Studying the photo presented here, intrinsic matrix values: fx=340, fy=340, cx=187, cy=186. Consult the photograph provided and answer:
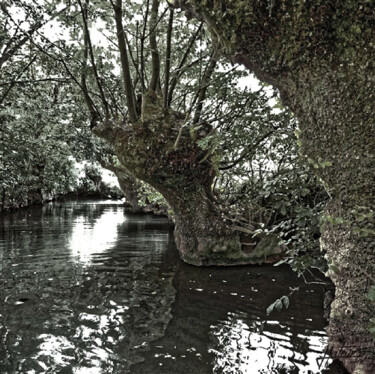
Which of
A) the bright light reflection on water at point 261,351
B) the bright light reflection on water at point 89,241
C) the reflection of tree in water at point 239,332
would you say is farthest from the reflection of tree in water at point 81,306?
the bright light reflection on water at point 261,351

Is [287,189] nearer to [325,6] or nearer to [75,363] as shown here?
[325,6]

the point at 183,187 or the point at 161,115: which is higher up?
the point at 161,115

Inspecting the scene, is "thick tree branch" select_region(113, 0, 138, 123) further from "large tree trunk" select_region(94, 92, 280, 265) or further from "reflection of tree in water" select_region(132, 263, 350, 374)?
"reflection of tree in water" select_region(132, 263, 350, 374)

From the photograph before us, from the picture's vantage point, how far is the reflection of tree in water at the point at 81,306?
12.9 feet

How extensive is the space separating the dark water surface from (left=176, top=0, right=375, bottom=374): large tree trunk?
1.05m

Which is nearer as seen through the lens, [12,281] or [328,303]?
[328,303]

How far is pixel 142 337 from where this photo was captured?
4.45 metres

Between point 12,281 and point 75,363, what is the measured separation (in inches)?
154

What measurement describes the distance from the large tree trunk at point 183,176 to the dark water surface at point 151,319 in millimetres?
554

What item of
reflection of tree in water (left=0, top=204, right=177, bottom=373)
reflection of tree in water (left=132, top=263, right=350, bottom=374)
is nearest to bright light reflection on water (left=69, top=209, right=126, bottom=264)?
reflection of tree in water (left=0, top=204, right=177, bottom=373)

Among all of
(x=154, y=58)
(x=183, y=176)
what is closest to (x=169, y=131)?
(x=183, y=176)

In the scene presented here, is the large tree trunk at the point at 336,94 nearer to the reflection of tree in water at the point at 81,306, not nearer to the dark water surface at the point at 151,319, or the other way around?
the dark water surface at the point at 151,319

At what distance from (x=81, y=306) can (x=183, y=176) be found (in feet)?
→ 12.7

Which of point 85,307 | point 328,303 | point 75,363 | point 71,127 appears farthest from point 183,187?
point 71,127
